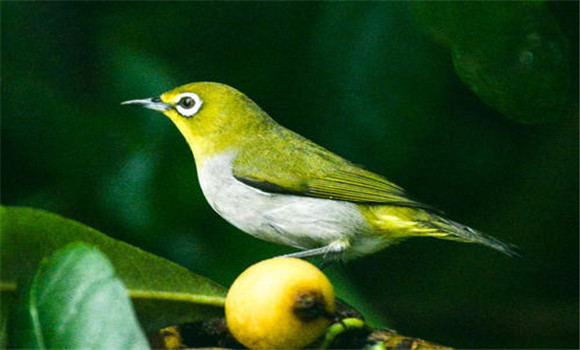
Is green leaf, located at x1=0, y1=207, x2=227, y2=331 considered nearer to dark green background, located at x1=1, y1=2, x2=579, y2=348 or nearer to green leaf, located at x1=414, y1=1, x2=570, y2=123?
dark green background, located at x1=1, y1=2, x2=579, y2=348

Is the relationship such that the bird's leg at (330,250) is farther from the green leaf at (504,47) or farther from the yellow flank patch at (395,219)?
the green leaf at (504,47)

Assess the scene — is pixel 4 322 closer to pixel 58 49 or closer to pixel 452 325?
pixel 58 49

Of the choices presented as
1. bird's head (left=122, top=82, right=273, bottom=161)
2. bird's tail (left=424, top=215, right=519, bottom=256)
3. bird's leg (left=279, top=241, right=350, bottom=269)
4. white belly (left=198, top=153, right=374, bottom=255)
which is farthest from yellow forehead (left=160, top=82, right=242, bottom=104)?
bird's tail (left=424, top=215, right=519, bottom=256)

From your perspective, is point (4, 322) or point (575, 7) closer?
point (4, 322)

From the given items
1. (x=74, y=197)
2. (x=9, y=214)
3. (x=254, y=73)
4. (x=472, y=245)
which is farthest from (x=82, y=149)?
(x=472, y=245)

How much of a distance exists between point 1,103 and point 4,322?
462mm

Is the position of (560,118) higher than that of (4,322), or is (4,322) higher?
(560,118)

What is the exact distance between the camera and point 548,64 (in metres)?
1.38

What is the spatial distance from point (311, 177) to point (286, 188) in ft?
0.14

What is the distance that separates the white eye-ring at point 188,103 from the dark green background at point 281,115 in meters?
0.17

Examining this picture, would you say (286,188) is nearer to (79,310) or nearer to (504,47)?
(79,310)

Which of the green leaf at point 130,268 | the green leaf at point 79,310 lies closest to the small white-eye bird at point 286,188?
the green leaf at point 130,268

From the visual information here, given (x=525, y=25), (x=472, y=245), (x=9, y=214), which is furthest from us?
(x=472, y=245)

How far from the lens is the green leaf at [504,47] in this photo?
4.42 ft
